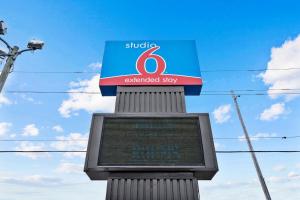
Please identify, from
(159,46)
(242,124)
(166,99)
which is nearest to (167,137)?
(166,99)

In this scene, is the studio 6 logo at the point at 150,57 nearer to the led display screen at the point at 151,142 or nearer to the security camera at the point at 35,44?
the led display screen at the point at 151,142

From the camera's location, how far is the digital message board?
485 centimetres

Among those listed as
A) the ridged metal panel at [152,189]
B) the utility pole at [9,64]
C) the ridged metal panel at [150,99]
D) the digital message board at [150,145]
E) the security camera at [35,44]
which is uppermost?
the security camera at [35,44]

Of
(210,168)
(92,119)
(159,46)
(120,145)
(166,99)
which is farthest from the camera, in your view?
(159,46)

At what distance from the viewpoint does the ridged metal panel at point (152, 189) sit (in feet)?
16.1

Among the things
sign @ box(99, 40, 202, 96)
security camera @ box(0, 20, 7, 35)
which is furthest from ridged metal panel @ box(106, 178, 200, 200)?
security camera @ box(0, 20, 7, 35)

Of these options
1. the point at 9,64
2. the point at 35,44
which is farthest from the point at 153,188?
the point at 35,44

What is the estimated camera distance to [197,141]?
5.23 meters

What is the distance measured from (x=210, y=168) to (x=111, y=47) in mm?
5634

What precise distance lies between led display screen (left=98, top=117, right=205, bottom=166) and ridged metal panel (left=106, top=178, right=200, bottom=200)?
0.50 metres

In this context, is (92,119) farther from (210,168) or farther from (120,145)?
(210,168)

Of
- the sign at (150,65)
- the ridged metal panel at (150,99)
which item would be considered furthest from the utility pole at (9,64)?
the ridged metal panel at (150,99)

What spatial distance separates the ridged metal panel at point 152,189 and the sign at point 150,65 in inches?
127

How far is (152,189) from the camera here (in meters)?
4.98
